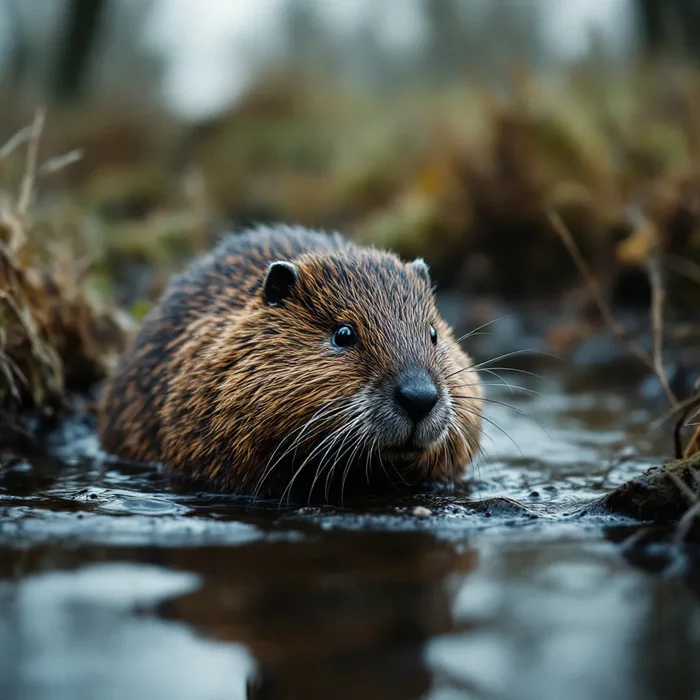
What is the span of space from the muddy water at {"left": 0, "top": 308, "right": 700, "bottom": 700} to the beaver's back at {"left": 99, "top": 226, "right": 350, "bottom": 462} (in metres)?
0.99

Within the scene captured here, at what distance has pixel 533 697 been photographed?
2602 mm

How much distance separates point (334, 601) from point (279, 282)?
2.30m

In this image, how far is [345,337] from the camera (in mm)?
4801

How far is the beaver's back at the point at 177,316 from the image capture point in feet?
18.6

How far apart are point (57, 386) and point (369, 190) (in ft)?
35.6

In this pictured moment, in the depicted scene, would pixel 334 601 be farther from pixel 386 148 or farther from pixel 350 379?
pixel 386 148

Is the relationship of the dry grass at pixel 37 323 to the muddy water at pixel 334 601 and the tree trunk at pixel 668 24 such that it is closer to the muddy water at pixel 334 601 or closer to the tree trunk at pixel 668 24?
the muddy water at pixel 334 601

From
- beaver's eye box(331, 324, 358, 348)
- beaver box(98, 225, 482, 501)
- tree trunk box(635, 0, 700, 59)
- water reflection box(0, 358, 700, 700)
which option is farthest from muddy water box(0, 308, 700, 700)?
tree trunk box(635, 0, 700, 59)

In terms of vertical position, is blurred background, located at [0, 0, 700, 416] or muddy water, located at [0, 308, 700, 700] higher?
blurred background, located at [0, 0, 700, 416]

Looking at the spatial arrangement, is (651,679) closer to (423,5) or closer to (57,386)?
(57,386)

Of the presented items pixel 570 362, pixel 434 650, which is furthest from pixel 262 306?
pixel 570 362

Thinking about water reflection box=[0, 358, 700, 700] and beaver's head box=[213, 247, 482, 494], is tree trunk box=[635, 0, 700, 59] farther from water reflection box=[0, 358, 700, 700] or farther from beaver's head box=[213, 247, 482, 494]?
water reflection box=[0, 358, 700, 700]

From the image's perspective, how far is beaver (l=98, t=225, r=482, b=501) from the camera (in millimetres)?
4445

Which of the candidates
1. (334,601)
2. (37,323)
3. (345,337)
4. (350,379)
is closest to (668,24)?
(37,323)
